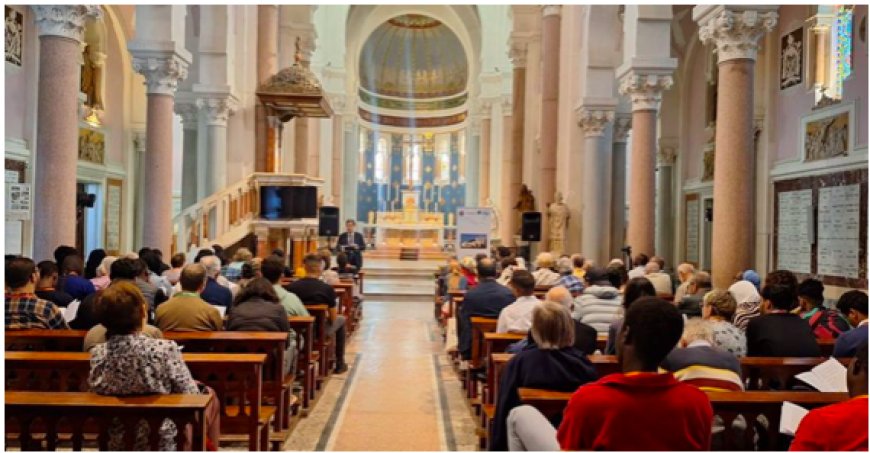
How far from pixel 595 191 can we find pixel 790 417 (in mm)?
13756

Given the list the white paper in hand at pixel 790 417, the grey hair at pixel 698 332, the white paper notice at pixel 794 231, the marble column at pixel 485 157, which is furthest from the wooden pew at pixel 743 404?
the marble column at pixel 485 157

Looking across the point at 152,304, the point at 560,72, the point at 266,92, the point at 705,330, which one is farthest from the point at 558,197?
the point at 705,330

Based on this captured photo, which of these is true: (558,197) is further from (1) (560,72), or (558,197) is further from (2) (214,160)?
(2) (214,160)

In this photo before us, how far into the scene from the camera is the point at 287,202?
1477 centimetres

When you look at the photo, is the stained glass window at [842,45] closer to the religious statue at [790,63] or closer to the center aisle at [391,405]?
the religious statue at [790,63]

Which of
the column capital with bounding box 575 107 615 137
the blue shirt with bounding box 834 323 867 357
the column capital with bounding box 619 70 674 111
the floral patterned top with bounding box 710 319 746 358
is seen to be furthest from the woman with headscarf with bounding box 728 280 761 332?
the column capital with bounding box 575 107 615 137

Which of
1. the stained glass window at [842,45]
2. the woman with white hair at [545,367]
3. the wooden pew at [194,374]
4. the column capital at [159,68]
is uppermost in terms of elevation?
the stained glass window at [842,45]

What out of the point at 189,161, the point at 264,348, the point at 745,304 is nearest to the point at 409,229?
the point at 189,161

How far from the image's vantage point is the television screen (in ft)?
47.9

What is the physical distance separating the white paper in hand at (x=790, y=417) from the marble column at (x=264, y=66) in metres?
14.6

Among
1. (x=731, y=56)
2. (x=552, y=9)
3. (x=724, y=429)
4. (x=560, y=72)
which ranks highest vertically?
(x=552, y=9)

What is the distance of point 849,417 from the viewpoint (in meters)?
2.50

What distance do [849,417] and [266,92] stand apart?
1451cm

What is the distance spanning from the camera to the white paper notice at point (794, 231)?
14344 millimetres
